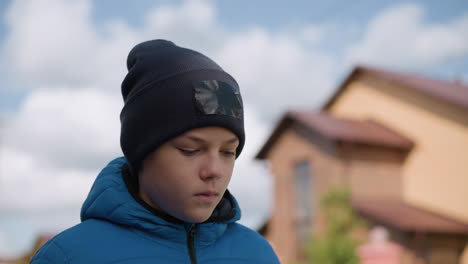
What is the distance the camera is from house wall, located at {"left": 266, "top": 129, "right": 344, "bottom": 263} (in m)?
15.4

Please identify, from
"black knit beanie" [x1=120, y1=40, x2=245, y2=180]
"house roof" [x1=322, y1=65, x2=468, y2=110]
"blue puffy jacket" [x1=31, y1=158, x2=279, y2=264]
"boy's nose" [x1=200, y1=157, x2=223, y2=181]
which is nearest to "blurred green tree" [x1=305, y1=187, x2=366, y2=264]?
"house roof" [x1=322, y1=65, x2=468, y2=110]

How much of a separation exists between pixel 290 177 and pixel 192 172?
15.0 metres

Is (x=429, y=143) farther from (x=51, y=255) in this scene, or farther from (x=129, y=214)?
(x=51, y=255)

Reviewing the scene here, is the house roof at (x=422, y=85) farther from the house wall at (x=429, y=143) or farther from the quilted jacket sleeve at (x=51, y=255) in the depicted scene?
the quilted jacket sleeve at (x=51, y=255)

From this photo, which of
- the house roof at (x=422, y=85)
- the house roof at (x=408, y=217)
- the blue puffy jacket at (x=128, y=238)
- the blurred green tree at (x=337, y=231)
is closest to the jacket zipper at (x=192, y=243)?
the blue puffy jacket at (x=128, y=238)

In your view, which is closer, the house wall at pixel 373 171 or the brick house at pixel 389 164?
the brick house at pixel 389 164

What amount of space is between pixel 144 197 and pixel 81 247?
274 mm

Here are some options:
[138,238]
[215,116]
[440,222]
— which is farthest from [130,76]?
[440,222]

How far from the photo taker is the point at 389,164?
15.9 meters

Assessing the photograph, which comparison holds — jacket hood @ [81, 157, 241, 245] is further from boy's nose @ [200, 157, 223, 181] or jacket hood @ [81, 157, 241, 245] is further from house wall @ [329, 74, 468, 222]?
house wall @ [329, 74, 468, 222]

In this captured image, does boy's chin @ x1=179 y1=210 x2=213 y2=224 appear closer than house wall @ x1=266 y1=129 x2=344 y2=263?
Yes

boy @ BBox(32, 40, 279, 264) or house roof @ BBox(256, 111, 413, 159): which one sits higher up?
boy @ BBox(32, 40, 279, 264)

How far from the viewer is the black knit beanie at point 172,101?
74.5 inches

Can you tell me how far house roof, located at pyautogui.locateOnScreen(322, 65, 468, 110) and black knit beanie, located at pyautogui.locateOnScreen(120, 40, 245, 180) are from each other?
44.4ft
